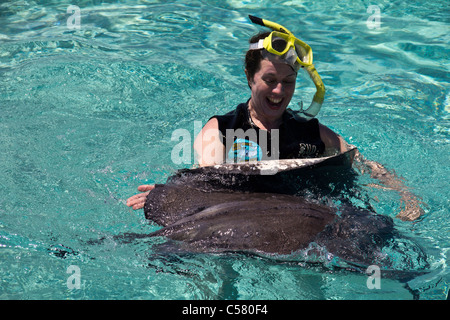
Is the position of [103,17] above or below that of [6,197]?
above

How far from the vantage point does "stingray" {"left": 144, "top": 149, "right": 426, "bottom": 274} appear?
327cm

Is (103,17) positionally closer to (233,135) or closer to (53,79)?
(53,79)

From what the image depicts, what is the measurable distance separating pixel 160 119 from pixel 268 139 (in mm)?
2083

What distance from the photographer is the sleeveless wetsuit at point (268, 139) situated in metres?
4.20

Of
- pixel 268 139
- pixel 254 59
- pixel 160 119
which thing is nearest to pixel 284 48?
pixel 254 59

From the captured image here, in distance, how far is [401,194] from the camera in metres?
4.30

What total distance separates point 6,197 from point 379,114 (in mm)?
4220

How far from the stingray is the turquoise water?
0.40ft

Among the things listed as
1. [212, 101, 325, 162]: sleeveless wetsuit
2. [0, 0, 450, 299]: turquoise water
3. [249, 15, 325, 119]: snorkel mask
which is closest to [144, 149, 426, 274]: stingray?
[0, 0, 450, 299]: turquoise water

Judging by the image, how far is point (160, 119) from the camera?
6.02 meters

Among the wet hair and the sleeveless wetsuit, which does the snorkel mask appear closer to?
the wet hair
